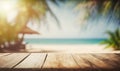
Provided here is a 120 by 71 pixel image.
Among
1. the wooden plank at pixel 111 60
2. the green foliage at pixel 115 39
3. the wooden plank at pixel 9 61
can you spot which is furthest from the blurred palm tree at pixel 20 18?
the wooden plank at pixel 111 60

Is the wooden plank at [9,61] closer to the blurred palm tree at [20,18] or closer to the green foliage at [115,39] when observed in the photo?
the blurred palm tree at [20,18]

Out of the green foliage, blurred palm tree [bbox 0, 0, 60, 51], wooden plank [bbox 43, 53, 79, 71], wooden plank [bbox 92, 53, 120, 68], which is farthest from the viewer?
the green foliage

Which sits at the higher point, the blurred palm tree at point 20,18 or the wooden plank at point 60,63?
the blurred palm tree at point 20,18

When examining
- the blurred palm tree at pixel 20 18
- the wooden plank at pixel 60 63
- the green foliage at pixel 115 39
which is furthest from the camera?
the green foliage at pixel 115 39

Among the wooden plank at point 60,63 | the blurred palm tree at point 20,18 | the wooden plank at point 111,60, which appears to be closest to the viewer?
the wooden plank at point 60,63

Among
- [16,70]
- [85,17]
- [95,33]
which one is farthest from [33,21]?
[95,33]

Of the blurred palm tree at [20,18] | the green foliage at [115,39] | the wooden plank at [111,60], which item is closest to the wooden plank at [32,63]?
the wooden plank at [111,60]

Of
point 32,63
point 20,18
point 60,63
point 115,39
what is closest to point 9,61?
point 32,63

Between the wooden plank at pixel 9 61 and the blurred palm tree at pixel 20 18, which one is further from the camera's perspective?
the blurred palm tree at pixel 20 18

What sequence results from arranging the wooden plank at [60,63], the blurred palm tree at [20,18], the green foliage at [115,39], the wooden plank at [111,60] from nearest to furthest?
the wooden plank at [60,63], the wooden plank at [111,60], the blurred palm tree at [20,18], the green foliage at [115,39]

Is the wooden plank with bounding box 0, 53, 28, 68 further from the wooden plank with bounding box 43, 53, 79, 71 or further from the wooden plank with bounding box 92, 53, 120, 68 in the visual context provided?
the wooden plank with bounding box 92, 53, 120, 68

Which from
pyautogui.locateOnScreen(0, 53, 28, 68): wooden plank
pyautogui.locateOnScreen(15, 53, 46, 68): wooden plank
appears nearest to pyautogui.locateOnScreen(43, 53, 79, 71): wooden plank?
pyautogui.locateOnScreen(15, 53, 46, 68): wooden plank

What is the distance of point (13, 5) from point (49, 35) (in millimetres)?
31161

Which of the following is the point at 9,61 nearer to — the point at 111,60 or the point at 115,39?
the point at 111,60
